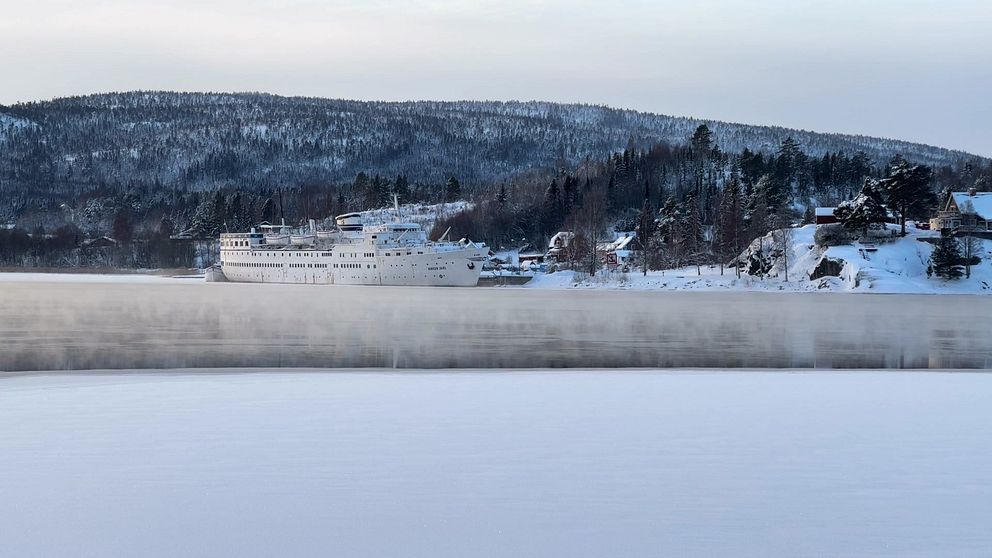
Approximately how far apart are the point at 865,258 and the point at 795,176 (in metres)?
54.9

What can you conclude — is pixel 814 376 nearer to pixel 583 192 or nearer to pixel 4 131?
pixel 583 192

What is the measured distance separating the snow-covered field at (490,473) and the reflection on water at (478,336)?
4.85m

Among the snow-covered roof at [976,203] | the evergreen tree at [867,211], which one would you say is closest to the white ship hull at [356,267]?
the evergreen tree at [867,211]

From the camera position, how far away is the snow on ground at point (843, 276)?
5238 centimetres

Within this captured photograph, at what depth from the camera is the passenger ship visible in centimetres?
6762

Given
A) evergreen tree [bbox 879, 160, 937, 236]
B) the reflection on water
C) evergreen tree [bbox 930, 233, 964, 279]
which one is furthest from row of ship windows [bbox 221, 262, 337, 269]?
evergreen tree [bbox 930, 233, 964, 279]

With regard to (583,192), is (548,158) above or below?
above

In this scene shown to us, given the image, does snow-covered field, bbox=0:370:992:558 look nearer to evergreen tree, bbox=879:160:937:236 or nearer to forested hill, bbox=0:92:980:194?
evergreen tree, bbox=879:160:937:236

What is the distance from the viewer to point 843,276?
5441 cm

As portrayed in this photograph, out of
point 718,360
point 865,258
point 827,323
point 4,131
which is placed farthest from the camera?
point 4,131

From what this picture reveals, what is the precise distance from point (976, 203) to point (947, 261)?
14.0 metres

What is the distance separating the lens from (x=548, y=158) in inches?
7534

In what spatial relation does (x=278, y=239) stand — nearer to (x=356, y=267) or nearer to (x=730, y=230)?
(x=356, y=267)

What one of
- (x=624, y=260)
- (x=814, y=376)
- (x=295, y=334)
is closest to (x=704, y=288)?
(x=624, y=260)
